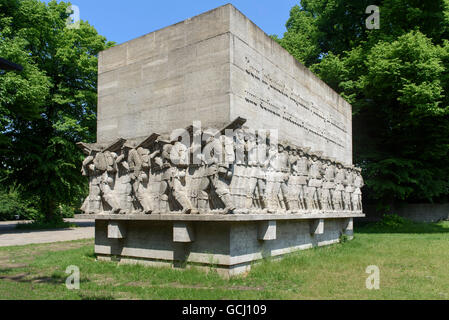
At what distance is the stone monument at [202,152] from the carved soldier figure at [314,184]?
65mm

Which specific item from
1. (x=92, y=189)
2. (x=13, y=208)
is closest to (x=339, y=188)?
(x=92, y=189)

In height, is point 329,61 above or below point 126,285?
above

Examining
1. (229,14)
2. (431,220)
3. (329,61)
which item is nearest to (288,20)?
(329,61)

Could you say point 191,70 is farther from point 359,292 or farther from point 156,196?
point 359,292

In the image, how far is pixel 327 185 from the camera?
14.0 m

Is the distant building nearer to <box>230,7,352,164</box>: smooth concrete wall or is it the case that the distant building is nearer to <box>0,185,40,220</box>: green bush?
<box>230,7,352,164</box>: smooth concrete wall

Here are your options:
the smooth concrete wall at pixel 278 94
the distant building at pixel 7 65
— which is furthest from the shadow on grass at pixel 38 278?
the smooth concrete wall at pixel 278 94

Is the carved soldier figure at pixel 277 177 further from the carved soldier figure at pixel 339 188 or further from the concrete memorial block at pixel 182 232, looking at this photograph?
the carved soldier figure at pixel 339 188

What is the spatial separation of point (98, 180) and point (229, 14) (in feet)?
18.5

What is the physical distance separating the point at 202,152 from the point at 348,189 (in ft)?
30.0

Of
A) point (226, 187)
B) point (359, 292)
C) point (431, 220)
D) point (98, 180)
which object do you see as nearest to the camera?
point (359, 292)

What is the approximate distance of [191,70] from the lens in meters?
9.98

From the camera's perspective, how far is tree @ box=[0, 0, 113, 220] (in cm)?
2264

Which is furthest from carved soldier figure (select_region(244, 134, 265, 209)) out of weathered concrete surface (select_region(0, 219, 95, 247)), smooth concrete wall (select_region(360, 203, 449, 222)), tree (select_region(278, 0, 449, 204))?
smooth concrete wall (select_region(360, 203, 449, 222))
